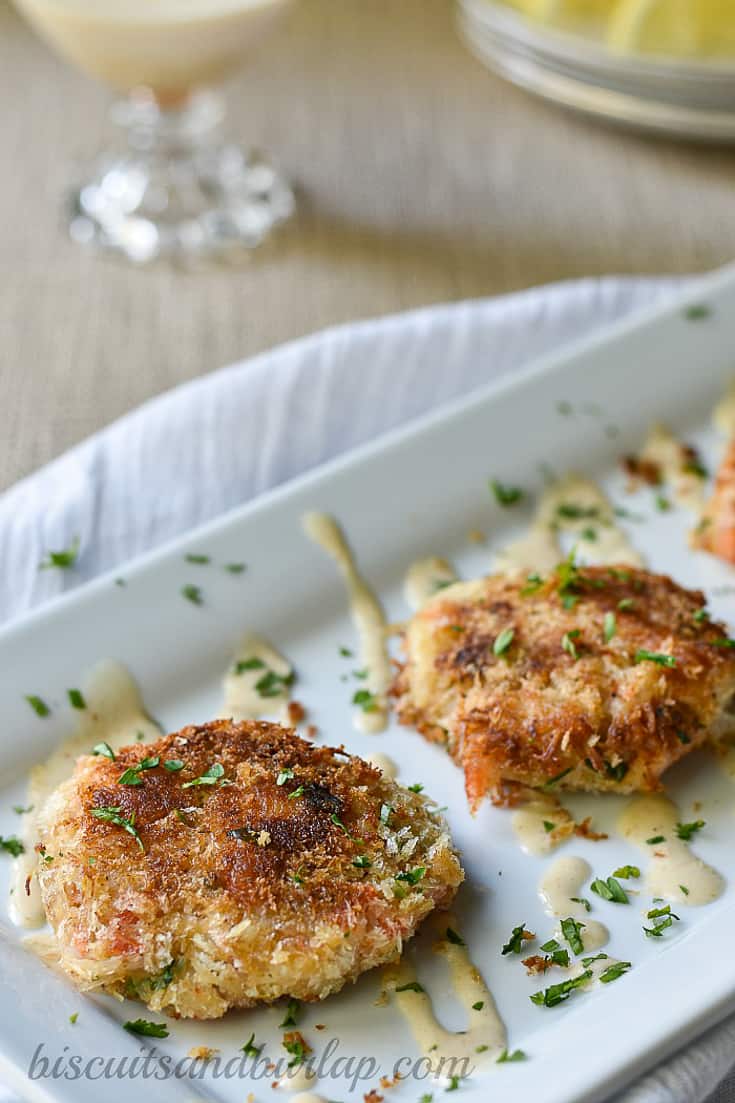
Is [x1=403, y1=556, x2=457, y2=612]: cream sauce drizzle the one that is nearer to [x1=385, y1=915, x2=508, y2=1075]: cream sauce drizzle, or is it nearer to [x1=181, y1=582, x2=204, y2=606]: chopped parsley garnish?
[x1=181, y1=582, x2=204, y2=606]: chopped parsley garnish

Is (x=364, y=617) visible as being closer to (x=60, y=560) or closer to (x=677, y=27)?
(x=60, y=560)

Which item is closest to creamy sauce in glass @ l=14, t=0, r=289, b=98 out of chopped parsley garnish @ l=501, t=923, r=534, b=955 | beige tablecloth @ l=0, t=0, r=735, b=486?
beige tablecloth @ l=0, t=0, r=735, b=486

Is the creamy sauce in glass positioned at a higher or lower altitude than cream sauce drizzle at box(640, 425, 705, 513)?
higher

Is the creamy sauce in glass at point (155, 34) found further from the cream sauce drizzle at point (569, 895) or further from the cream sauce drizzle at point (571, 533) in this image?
the cream sauce drizzle at point (569, 895)

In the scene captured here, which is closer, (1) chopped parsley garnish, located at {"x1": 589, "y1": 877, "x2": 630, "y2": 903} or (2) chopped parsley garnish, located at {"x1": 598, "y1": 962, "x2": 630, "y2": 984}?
(2) chopped parsley garnish, located at {"x1": 598, "y1": 962, "x2": 630, "y2": 984}

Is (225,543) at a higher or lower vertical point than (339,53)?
higher

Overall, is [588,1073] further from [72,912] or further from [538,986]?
[72,912]

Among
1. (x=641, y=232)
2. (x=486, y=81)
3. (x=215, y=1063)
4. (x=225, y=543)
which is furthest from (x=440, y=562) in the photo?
(x=486, y=81)

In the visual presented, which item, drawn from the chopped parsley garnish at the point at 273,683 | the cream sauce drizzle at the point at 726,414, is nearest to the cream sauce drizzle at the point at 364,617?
the chopped parsley garnish at the point at 273,683
